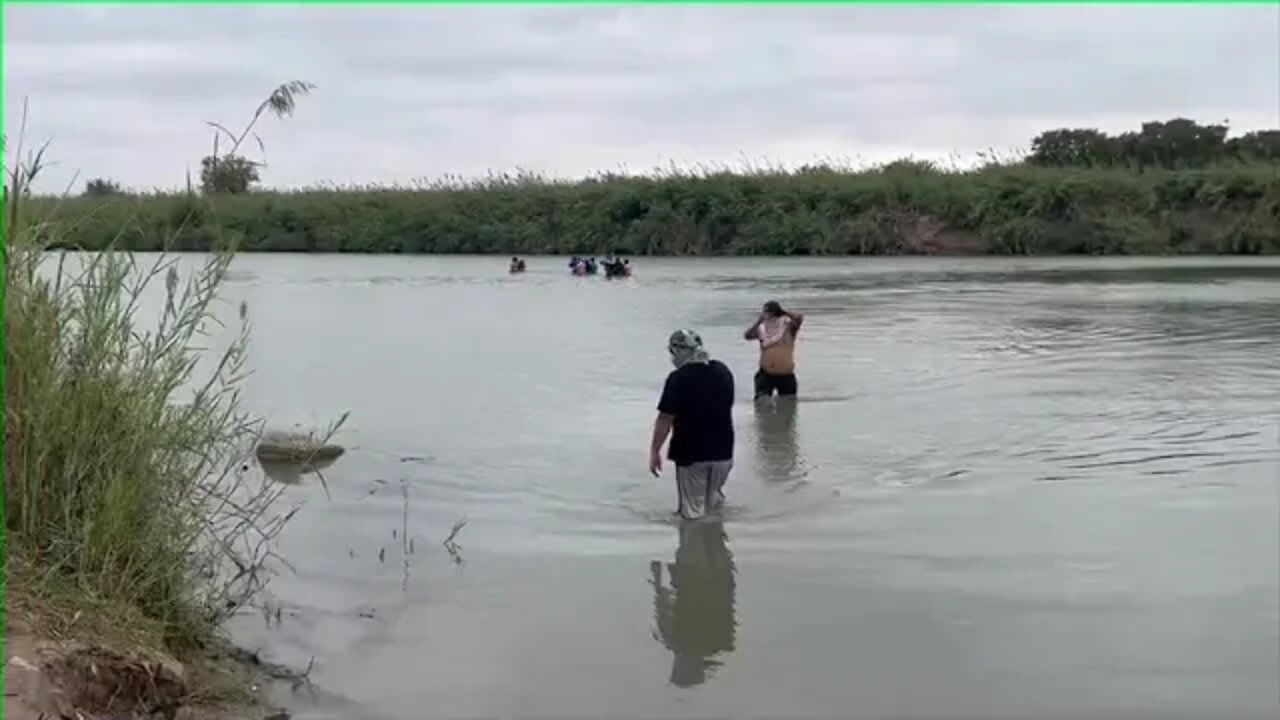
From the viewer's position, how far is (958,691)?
7.11 meters

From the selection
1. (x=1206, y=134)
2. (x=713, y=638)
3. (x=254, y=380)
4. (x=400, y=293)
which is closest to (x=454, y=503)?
(x=713, y=638)

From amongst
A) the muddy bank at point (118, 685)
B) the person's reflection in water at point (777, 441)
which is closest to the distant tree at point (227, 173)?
the muddy bank at point (118, 685)

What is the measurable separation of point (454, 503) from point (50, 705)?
6157mm

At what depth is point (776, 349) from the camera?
16297 millimetres

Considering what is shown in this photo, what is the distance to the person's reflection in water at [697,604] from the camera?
25.2 ft

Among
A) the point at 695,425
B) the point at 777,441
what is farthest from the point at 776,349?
the point at 695,425

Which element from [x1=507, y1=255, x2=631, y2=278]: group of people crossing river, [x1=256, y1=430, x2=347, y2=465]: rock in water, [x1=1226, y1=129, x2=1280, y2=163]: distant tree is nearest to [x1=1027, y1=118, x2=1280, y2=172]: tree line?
[x1=1226, y1=129, x2=1280, y2=163]: distant tree

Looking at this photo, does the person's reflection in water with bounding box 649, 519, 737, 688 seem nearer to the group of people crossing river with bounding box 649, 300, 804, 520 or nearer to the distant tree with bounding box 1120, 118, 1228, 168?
the group of people crossing river with bounding box 649, 300, 804, 520

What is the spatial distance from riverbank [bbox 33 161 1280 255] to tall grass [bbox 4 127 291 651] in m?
42.7

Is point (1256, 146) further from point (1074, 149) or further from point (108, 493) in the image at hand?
point (108, 493)

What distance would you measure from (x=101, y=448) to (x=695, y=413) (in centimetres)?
459

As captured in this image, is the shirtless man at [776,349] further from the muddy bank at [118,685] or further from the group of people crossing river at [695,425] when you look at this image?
the muddy bank at [118,685]

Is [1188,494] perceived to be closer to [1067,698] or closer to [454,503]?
[1067,698]

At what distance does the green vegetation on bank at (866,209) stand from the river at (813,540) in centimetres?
3192
